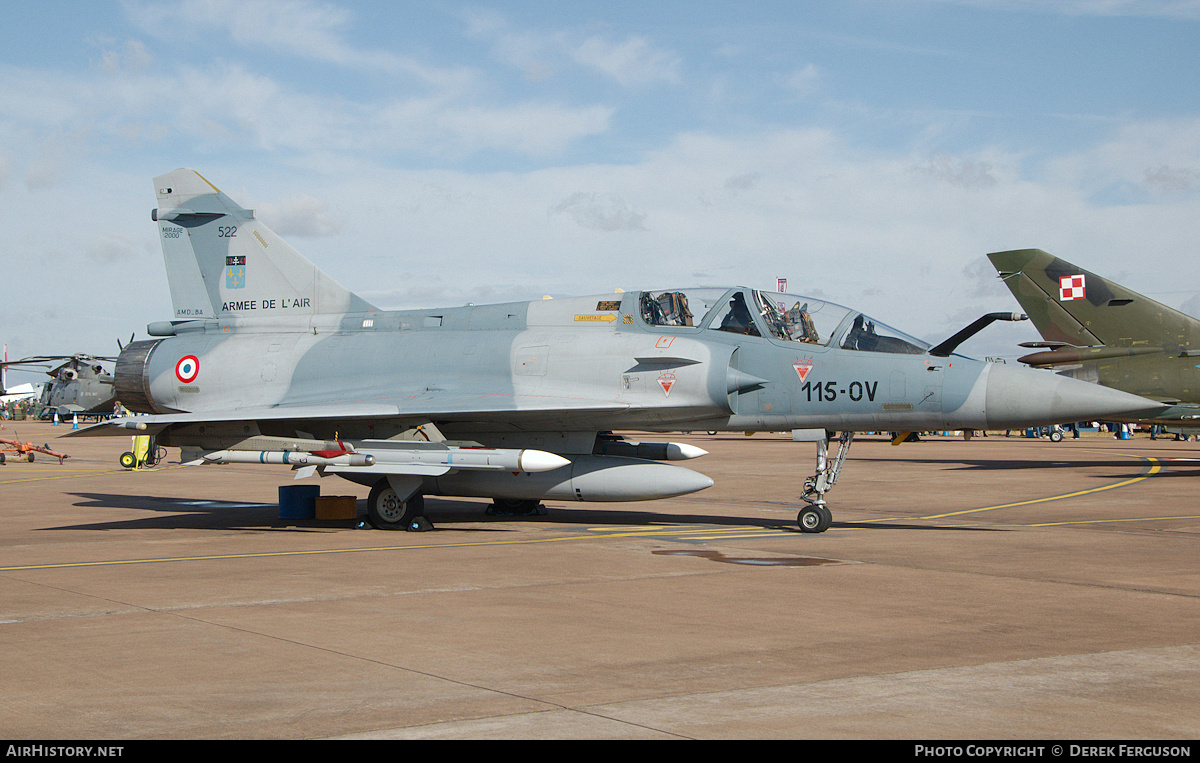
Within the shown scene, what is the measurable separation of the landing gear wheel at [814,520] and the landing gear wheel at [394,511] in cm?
484

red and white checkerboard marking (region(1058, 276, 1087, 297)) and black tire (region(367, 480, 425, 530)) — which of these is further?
red and white checkerboard marking (region(1058, 276, 1087, 297))

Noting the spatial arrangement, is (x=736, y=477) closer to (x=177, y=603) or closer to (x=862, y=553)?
(x=862, y=553)

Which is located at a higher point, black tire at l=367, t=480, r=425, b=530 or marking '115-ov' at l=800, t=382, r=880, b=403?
marking '115-ov' at l=800, t=382, r=880, b=403

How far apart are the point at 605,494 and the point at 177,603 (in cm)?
618

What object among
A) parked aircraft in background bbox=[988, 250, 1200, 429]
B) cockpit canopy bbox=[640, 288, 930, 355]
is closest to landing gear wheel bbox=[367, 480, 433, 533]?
cockpit canopy bbox=[640, 288, 930, 355]

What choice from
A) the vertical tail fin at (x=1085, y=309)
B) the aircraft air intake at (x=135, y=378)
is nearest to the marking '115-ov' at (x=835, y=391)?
the aircraft air intake at (x=135, y=378)

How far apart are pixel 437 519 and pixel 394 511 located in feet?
5.81

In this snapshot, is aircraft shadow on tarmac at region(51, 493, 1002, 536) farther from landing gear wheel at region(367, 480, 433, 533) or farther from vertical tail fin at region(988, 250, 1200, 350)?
vertical tail fin at region(988, 250, 1200, 350)

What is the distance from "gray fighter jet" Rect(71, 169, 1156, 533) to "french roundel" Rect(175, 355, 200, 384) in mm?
30

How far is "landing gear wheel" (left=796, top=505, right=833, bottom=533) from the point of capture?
12.8m

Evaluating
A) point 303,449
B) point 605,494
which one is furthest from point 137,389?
point 605,494

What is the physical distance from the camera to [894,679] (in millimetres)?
5500

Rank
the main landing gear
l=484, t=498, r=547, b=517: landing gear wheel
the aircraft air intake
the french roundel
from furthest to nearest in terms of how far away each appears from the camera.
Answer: the aircraft air intake
l=484, t=498, r=547, b=517: landing gear wheel
the french roundel
the main landing gear

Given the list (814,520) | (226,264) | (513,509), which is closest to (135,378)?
(226,264)
